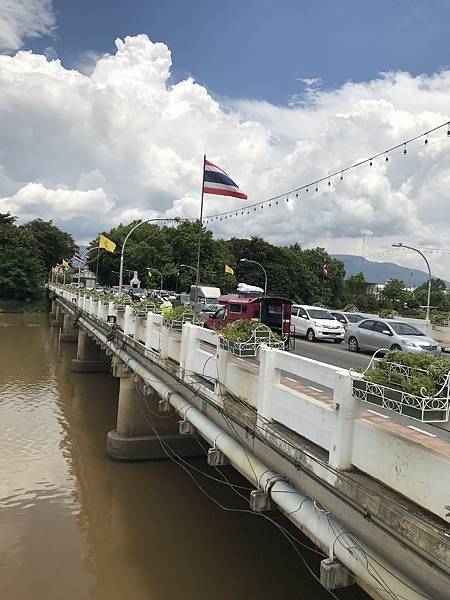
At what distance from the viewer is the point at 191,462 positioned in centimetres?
1289

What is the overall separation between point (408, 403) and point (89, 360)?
2455cm

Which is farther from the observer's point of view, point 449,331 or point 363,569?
point 449,331

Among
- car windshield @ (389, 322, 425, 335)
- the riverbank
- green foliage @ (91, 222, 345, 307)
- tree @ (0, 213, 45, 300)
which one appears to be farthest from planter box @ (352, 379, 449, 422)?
tree @ (0, 213, 45, 300)

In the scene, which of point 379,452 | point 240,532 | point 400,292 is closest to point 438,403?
point 379,452

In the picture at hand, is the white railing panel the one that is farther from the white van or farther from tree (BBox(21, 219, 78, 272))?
tree (BBox(21, 219, 78, 272))

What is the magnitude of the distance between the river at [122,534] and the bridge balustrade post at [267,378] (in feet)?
12.3

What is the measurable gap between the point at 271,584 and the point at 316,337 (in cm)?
1424

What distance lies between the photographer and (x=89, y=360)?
26562mm

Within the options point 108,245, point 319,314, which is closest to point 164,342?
point 319,314

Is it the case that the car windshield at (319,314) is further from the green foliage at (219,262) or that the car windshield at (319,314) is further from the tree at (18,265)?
the tree at (18,265)

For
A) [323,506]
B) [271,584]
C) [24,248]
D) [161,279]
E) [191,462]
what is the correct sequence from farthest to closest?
[161,279] → [24,248] → [191,462] → [271,584] → [323,506]

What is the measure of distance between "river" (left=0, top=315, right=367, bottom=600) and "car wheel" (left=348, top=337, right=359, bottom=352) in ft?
26.7

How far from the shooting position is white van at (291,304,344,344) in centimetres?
2142

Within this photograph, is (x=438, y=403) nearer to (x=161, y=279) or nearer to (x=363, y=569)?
(x=363, y=569)
